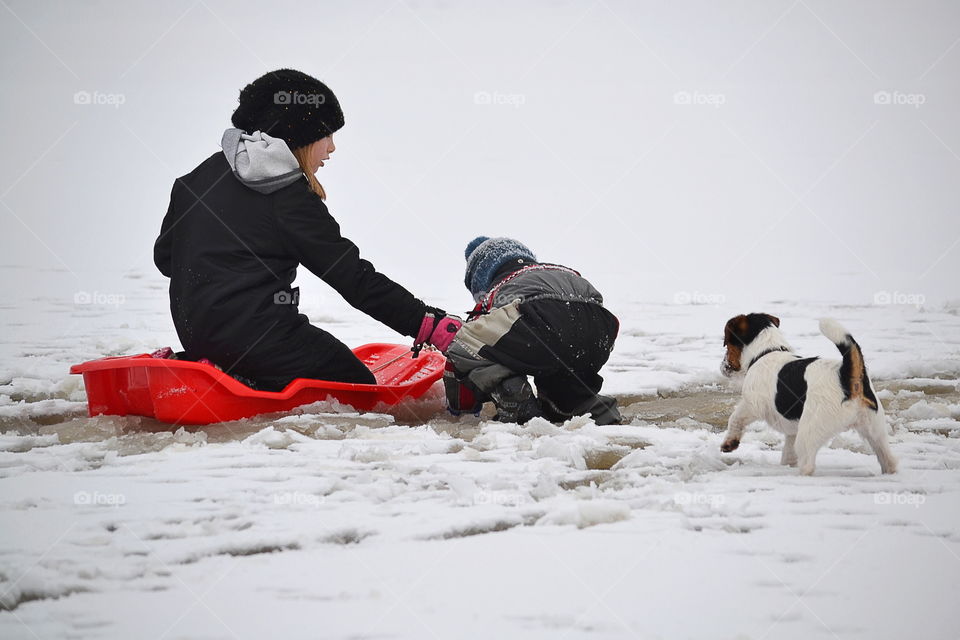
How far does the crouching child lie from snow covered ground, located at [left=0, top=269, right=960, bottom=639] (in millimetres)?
199

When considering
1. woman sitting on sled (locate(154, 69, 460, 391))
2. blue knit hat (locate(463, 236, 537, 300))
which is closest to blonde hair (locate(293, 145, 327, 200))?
woman sitting on sled (locate(154, 69, 460, 391))

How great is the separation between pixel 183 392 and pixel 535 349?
1.41 meters

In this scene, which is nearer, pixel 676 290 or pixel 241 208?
pixel 241 208

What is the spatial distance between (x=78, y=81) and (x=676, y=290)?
13.2m

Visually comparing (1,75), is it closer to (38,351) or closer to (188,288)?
(38,351)

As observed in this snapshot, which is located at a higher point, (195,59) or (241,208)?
(195,59)

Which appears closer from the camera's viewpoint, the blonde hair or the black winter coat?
the black winter coat

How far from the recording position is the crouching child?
137 inches

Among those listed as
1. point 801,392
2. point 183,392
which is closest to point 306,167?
point 183,392

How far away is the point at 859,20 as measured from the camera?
19.1 meters

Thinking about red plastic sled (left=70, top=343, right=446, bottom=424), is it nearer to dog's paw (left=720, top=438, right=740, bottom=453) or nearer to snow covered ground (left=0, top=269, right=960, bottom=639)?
snow covered ground (left=0, top=269, right=960, bottom=639)

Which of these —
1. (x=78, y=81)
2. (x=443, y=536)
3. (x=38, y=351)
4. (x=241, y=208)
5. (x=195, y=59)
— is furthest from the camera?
(x=195, y=59)

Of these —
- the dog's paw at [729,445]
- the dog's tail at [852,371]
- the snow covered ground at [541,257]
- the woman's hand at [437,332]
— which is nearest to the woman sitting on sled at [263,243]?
the woman's hand at [437,332]

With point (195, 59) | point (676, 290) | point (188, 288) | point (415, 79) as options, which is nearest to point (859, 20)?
Result: point (415, 79)
